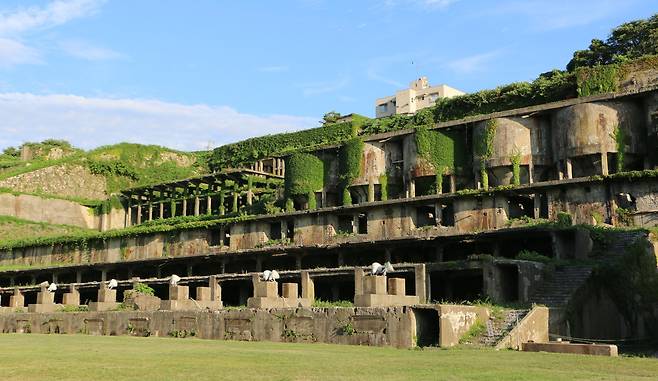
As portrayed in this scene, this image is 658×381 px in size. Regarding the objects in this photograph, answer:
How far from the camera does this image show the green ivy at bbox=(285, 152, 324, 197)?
6362cm

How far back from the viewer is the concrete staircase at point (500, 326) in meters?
25.4

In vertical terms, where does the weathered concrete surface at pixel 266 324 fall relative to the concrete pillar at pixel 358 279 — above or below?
below

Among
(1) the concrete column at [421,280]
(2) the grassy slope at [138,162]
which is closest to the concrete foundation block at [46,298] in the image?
(1) the concrete column at [421,280]

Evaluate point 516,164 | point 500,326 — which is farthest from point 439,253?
point 500,326

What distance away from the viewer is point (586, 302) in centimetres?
3138

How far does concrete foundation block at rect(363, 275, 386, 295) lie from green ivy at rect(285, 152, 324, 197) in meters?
34.2

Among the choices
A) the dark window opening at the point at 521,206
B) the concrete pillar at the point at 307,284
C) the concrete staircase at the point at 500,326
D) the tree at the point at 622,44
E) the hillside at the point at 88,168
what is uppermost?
the tree at the point at 622,44

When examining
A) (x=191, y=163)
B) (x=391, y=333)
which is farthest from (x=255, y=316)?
(x=191, y=163)

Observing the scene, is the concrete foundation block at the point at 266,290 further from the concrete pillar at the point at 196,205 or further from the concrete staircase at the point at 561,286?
the concrete pillar at the point at 196,205

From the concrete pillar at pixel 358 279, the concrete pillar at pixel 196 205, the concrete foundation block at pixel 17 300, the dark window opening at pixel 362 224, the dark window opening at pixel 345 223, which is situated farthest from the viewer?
the concrete pillar at pixel 196 205

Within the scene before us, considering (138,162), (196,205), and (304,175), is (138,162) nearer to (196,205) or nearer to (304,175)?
(196,205)

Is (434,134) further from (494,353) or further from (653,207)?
(494,353)

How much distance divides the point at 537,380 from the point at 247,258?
42186 mm

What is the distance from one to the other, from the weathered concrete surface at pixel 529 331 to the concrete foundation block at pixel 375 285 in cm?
577
